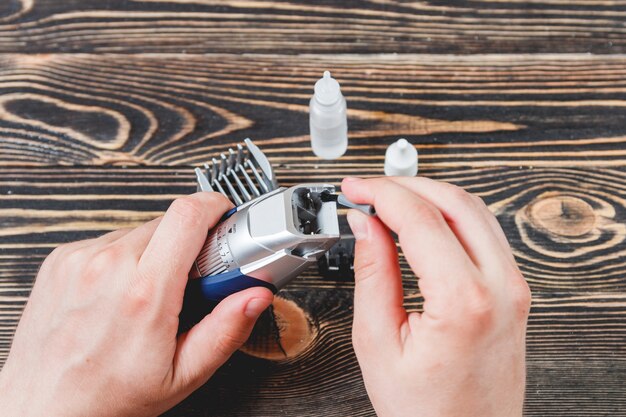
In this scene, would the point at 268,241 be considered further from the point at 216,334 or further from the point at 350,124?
the point at 350,124

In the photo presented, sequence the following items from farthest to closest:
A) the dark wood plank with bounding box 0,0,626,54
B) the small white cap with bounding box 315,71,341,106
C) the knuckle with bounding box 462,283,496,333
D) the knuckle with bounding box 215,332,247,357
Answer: the dark wood plank with bounding box 0,0,626,54 → the small white cap with bounding box 315,71,341,106 → the knuckle with bounding box 215,332,247,357 → the knuckle with bounding box 462,283,496,333

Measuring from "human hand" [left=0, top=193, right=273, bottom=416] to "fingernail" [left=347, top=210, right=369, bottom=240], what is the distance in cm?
11

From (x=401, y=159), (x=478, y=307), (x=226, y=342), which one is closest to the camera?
(x=478, y=307)

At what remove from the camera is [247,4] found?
825 mm

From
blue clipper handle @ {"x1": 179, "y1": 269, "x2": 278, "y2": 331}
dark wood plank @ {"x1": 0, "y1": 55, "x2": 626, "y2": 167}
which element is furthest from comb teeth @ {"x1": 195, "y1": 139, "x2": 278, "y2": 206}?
blue clipper handle @ {"x1": 179, "y1": 269, "x2": 278, "y2": 331}

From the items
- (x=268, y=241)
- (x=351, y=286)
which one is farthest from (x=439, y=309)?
(x=351, y=286)

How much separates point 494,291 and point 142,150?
50 centimetres

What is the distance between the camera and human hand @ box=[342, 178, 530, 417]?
488 mm

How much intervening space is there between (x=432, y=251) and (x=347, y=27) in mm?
438

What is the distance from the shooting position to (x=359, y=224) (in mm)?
557

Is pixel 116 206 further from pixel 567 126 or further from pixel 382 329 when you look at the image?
pixel 567 126

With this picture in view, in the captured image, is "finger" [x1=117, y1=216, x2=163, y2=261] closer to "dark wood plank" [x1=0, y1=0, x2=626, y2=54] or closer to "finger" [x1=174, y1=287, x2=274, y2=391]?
"finger" [x1=174, y1=287, x2=274, y2=391]

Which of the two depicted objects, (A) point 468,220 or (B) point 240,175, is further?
(B) point 240,175

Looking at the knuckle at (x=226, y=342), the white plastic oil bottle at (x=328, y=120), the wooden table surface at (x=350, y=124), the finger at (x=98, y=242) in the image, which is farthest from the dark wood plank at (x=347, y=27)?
the knuckle at (x=226, y=342)
